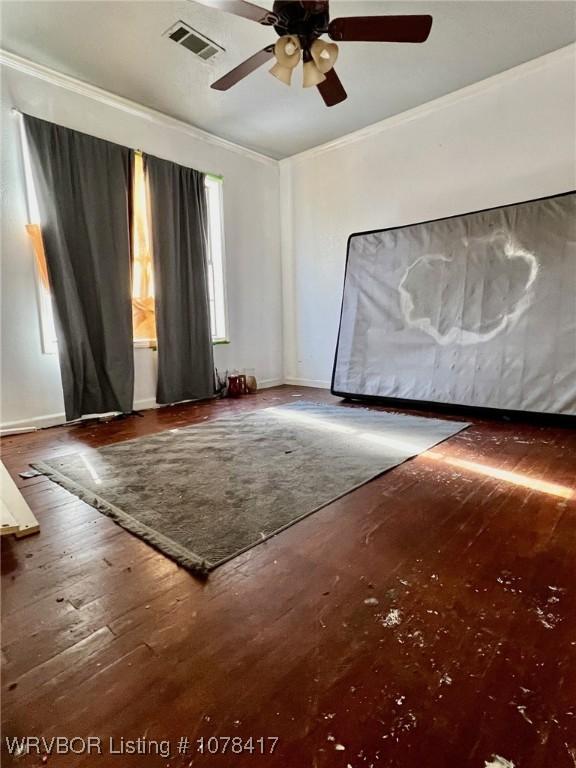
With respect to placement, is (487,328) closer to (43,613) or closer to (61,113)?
(43,613)

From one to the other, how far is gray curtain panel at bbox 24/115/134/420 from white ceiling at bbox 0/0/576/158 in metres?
0.57

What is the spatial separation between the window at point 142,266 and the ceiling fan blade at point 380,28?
2.41m

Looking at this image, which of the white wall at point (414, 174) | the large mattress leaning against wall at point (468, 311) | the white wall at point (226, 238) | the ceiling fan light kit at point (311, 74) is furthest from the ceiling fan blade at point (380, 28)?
the white wall at point (226, 238)

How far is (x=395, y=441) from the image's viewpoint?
9.48 ft

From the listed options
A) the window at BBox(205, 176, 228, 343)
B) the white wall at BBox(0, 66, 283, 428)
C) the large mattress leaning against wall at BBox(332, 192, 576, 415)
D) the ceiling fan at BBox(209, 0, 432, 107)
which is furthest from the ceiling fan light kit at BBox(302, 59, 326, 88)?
the window at BBox(205, 176, 228, 343)

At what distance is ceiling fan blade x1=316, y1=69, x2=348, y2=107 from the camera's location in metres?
2.66

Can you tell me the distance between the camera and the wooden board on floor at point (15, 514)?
1.71m

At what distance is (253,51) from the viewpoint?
311cm

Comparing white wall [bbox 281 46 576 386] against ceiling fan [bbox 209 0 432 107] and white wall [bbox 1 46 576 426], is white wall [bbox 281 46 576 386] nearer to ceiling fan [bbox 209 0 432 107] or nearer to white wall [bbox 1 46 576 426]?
white wall [bbox 1 46 576 426]

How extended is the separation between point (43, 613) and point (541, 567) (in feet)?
5.45

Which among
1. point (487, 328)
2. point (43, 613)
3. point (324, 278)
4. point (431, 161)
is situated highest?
point (431, 161)

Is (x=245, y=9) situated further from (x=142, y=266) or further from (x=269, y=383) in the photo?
(x=269, y=383)

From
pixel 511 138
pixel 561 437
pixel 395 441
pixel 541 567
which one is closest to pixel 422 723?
pixel 541 567

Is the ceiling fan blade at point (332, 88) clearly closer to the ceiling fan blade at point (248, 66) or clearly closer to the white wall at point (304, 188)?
the ceiling fan blade at point (248, 66)
